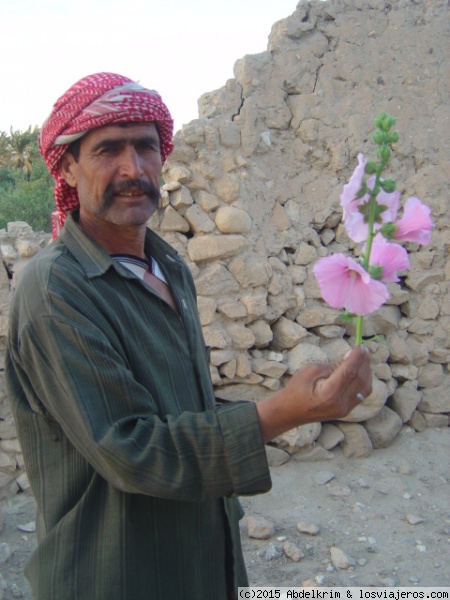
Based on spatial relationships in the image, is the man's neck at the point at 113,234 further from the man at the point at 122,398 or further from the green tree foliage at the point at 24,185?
the green tree foliage at the point at 24,185

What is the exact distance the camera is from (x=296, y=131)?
13.6 ft

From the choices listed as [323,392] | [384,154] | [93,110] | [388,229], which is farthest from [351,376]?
[93,110]

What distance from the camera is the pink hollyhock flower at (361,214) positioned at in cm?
106

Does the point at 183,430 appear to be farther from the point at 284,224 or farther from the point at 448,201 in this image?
the point at 448,201

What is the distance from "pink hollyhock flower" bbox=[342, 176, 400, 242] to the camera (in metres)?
1.06

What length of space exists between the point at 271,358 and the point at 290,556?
1.21m

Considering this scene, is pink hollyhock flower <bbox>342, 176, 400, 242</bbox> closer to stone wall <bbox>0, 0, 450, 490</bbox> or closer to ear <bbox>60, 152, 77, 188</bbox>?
ear <bbox>60, 152, 77, 188</bbox>

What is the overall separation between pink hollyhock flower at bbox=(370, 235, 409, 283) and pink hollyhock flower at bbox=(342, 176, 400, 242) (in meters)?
0.04

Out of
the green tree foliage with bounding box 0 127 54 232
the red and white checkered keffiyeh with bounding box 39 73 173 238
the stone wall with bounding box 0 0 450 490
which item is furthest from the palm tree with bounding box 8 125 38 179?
the red and white checkered keffiyeh with bounding box 39 73 173 238

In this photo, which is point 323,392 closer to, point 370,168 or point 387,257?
point 387,257

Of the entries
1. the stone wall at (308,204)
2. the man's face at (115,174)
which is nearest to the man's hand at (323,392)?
the man's face at (115,174)

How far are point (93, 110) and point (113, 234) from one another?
30 cm

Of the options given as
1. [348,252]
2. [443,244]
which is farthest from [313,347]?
[443,244]

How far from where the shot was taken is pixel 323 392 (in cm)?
107
